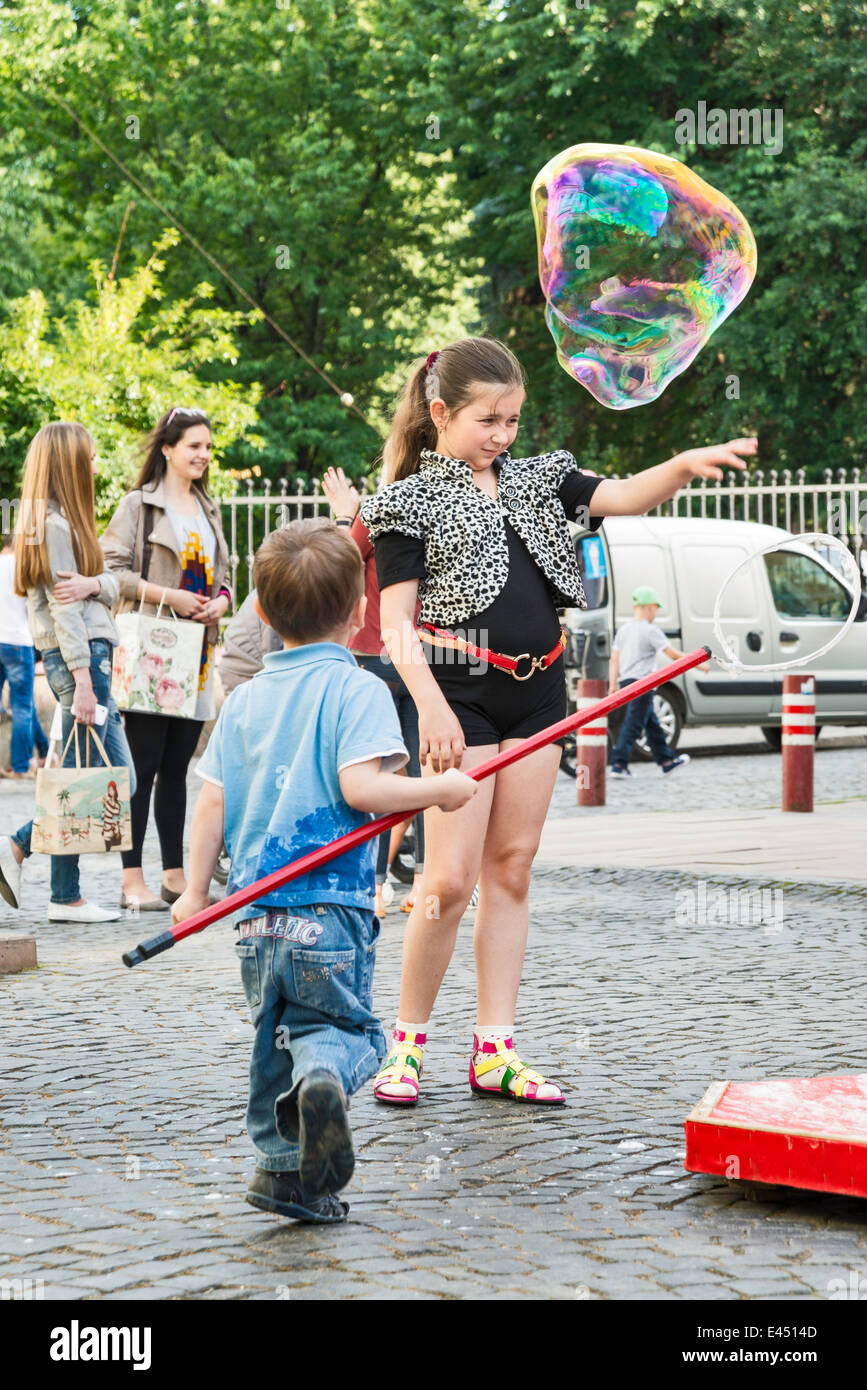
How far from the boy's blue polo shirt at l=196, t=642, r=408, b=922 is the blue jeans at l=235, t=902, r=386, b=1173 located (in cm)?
5

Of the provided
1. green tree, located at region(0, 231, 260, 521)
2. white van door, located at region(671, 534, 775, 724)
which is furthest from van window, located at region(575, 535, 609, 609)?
green tree, located at region(0, 231, 260, 521)

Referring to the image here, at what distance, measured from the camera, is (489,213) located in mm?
29484

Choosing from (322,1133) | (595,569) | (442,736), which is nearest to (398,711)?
(442,736)

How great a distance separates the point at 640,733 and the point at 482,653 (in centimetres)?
1045

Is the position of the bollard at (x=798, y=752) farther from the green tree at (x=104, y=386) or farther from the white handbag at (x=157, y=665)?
the green tree at (x=104, y=386)

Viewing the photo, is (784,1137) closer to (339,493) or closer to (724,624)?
(339,493)

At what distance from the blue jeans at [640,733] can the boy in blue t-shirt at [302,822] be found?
10699 mm

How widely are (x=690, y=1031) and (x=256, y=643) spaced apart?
338 cm

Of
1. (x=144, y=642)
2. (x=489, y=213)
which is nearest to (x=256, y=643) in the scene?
(x=144, y=642)

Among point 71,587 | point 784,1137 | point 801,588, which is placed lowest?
point 784,1137

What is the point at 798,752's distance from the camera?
11.1 m

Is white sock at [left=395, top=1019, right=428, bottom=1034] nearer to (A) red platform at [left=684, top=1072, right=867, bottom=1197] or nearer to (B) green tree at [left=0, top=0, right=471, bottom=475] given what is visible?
(A) red platform at [left=684, top=1072, right=867, bottom=1197]

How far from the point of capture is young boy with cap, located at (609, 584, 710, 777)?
14.5 metres
